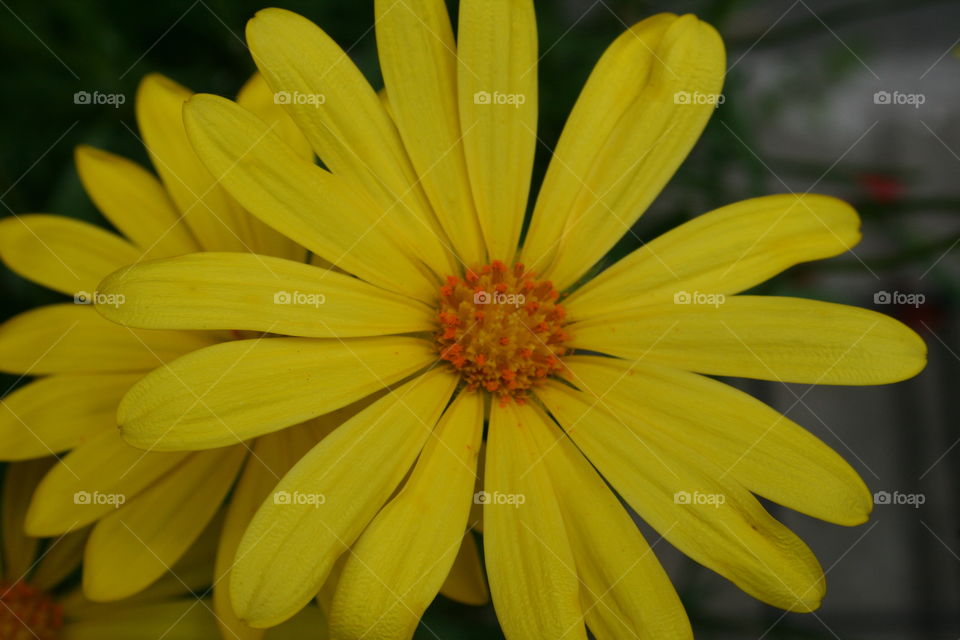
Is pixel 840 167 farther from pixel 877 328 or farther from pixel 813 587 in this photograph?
pixel 813 587

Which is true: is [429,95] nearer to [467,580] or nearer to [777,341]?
[777,341]

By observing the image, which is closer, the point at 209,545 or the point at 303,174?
the point at 303,174

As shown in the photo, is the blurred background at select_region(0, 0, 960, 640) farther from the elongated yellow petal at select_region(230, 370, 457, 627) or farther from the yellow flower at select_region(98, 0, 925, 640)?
the elongated yellow petal at select_region(230, 370, 457, 627)

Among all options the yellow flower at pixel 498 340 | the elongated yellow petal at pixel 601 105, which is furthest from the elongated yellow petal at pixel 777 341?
the elongated yellow petal at pixel 601 105

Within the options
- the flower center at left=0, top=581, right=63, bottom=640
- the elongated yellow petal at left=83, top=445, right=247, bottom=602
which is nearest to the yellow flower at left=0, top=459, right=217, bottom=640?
the flower center at left=0, top=581, right=63, bottom=640

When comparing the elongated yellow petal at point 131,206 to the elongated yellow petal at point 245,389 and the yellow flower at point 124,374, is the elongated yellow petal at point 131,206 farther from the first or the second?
the elongated yellow petal at point 245,389

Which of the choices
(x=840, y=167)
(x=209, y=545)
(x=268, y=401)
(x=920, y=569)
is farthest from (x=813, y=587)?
(x=920, y=569)
